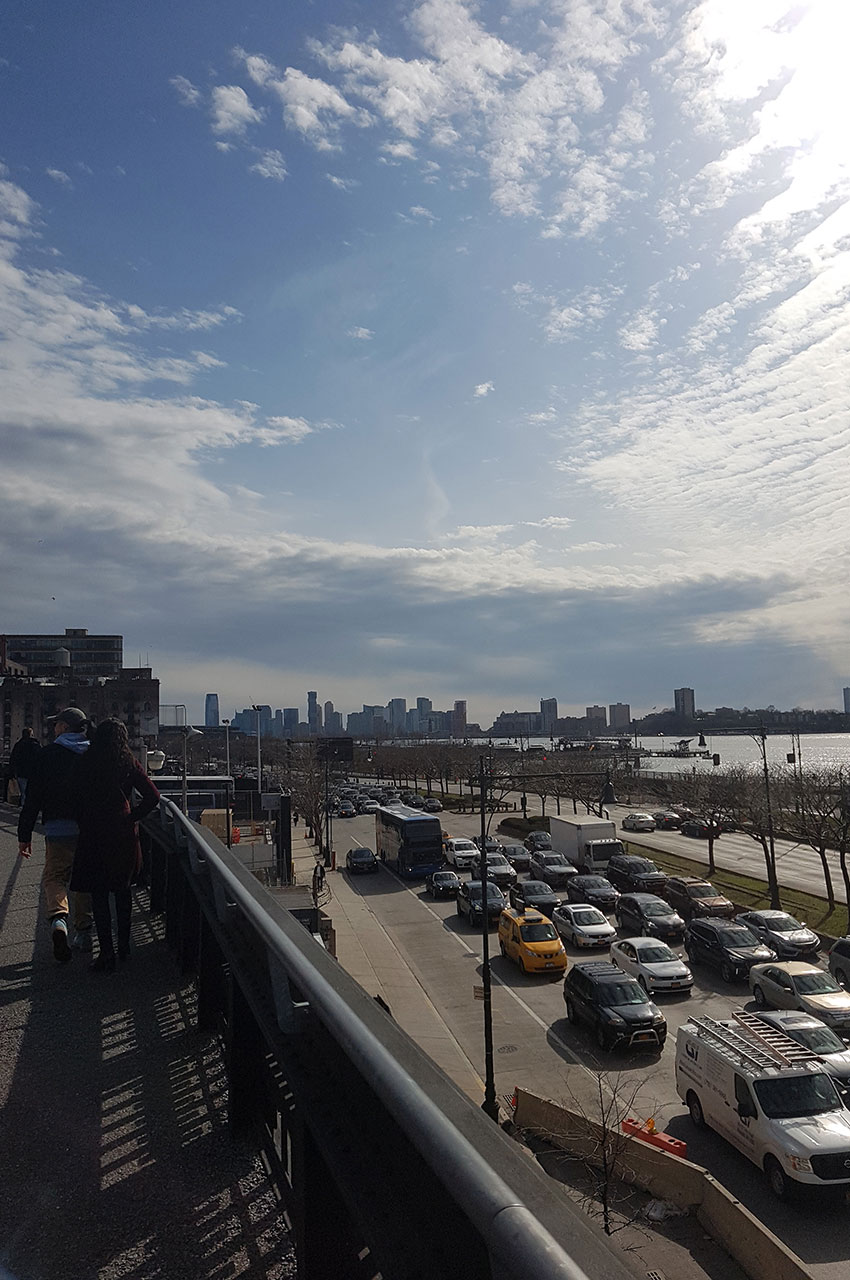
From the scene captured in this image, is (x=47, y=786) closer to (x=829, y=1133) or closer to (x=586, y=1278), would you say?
(x=586, y=1278)

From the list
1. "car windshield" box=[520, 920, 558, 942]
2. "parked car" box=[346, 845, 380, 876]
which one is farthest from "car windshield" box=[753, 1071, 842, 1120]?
"parked car" box=[346, 845, 380, 876]

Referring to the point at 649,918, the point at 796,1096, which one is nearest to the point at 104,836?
the point at 796,1096

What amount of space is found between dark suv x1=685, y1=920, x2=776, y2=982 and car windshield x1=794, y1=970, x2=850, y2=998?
369 cm

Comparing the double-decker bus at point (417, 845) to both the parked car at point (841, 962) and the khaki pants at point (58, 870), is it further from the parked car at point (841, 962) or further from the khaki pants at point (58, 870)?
the khaki pants at point (58, 870)

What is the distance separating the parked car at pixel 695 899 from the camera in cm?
3375

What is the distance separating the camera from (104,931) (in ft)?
23.7

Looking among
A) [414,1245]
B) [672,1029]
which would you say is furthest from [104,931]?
[672,1029]

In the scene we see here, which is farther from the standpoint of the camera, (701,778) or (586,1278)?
(701,778)

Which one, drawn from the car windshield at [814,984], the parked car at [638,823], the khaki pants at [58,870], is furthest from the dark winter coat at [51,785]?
the parked car at [638,823]

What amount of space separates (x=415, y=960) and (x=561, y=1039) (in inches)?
386

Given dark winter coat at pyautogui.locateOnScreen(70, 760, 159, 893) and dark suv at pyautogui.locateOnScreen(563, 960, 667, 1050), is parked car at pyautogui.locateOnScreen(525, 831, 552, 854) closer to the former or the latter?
dark suv at pyautogui.locateOnScreen(563, 960, 667, 1050)

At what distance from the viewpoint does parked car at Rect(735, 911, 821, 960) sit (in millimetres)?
28109

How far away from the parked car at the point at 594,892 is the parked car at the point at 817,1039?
18838 millimetres

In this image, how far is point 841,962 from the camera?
83.2 feet
